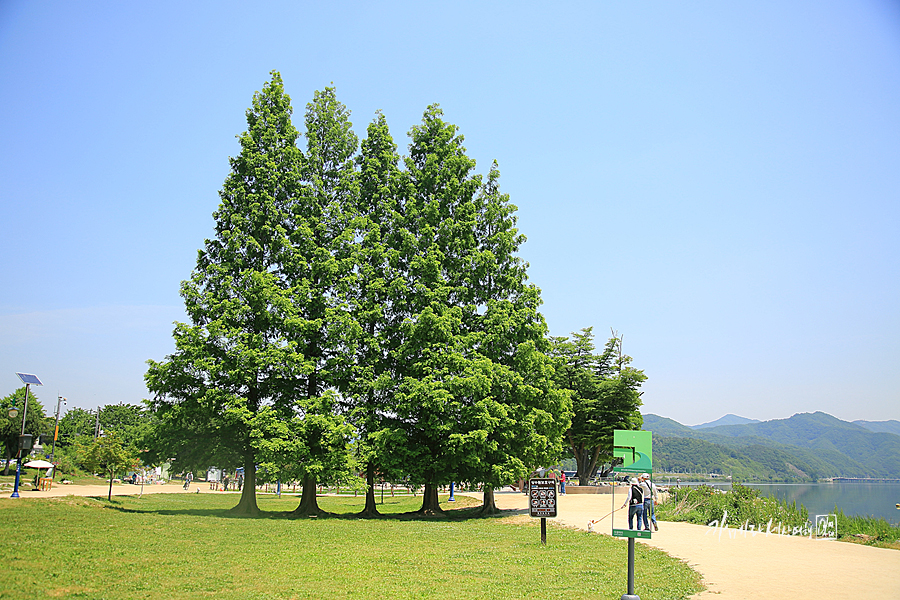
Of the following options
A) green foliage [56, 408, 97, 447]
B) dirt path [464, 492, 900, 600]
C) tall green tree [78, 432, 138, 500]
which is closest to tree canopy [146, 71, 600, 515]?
tall green tree [78, 432, 138, 500]

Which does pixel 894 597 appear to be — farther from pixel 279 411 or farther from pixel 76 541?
pixel 279 411

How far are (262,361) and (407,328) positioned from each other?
5823mm

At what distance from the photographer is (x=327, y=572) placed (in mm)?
11180

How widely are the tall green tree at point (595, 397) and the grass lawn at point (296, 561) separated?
23.5 meters

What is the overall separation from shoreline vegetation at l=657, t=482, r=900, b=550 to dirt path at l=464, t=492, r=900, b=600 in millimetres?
1684

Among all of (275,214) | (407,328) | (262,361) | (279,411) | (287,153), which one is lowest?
(279,411)

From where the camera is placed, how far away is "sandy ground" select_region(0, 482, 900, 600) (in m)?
9.80

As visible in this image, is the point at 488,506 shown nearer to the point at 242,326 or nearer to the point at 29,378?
the point at 242,326

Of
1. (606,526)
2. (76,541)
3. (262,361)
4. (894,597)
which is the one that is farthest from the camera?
(262,361)

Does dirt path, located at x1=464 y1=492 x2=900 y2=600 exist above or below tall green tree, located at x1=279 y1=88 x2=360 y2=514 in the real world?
below

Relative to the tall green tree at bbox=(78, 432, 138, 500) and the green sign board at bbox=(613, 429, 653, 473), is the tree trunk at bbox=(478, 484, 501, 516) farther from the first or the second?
the green sign board at bbox=(613, 429, 653, 473)

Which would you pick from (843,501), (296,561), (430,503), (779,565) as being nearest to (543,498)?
(779,565)

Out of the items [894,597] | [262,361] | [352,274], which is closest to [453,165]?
[352,274]

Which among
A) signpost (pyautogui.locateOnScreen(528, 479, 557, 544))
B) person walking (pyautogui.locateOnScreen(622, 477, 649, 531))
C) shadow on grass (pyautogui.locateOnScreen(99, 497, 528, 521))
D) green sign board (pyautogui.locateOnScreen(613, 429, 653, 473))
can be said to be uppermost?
green sign board (pyautogui.locateOnScreen(613, 429, 653, 473))
